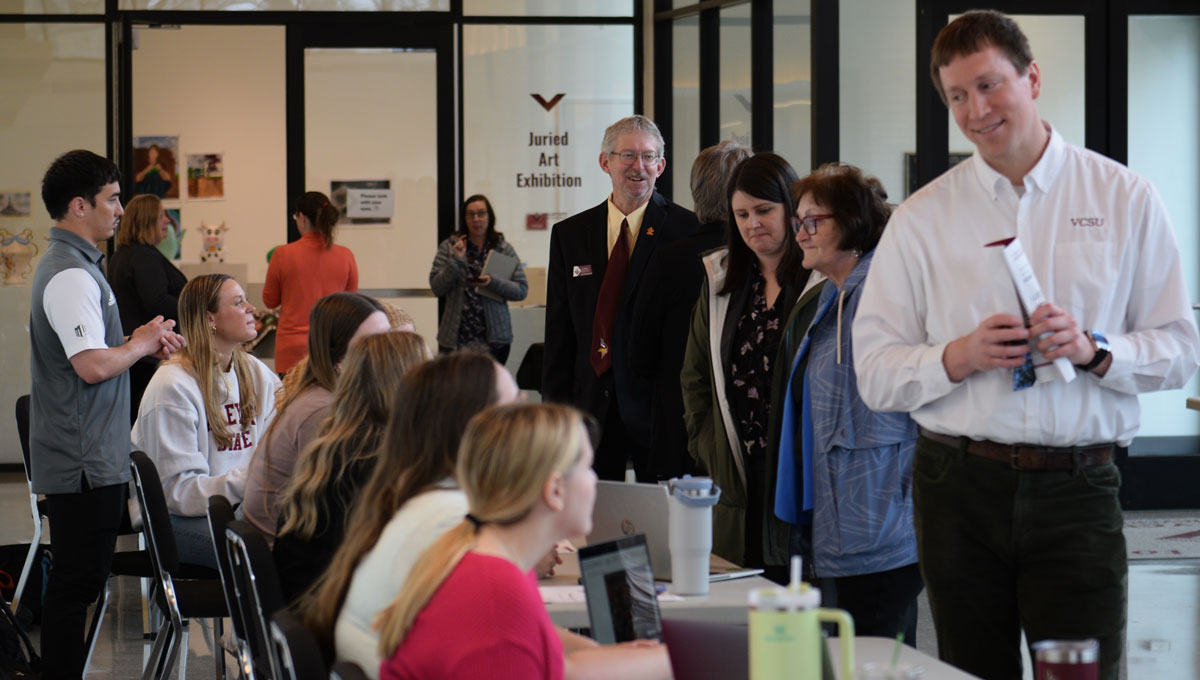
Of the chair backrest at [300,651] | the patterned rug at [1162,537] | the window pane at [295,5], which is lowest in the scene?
the patterned rug at [1162,537]

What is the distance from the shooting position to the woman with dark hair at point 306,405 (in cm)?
319

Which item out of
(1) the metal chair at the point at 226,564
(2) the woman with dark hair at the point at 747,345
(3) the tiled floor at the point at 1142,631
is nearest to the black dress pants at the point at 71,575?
(3) the tiled floor at the point at 1142,631

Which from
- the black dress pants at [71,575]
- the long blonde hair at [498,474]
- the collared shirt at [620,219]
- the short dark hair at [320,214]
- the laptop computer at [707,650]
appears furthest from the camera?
the short dark hair at [320,214]

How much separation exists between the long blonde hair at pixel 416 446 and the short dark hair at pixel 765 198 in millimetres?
1454

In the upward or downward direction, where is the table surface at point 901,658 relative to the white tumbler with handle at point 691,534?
downward

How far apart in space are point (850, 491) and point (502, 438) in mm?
1447

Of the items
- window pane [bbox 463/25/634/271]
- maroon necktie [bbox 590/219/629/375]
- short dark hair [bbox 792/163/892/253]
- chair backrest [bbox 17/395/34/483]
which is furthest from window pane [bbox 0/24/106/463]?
short dark hair [bbox 792/163/892/253]

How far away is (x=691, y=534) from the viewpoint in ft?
8.71

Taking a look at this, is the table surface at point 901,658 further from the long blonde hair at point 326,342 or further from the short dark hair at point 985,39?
the long blonde hair at point 326,342

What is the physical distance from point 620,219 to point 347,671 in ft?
9.49

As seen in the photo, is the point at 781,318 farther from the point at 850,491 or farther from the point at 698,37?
the point at 698,37

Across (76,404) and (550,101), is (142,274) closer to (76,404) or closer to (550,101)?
(76,404)

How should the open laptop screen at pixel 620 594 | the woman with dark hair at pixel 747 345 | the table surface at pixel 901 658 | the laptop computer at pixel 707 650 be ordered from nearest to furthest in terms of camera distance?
the laptop computer at pixel 707 650 < the table surface at pixel 901 658 < the open laptop screen at pixel 620 594 < the woman with dark hair at pixel 747 345

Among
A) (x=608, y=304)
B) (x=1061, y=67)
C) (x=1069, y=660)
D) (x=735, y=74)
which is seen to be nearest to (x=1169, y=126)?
(x=1061, y=67)
